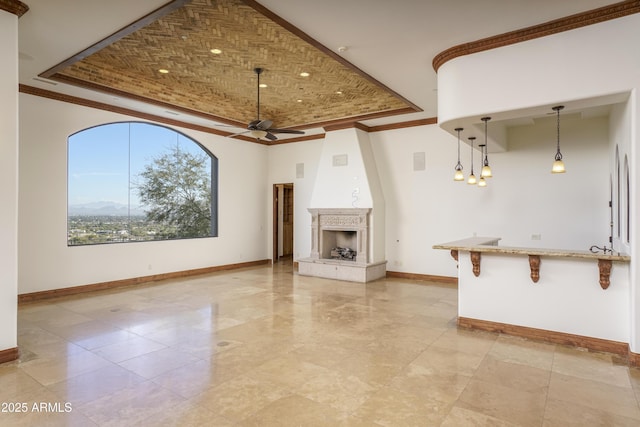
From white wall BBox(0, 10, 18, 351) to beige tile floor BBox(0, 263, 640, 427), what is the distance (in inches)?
19.4

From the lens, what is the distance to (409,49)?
A: 180 inches

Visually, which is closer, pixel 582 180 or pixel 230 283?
pixel 582 180

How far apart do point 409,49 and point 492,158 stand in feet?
12.0

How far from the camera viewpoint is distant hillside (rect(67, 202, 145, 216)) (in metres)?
6.92

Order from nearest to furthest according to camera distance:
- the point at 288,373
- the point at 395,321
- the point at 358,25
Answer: the point at 288,373 → the point at 358,25 → the point at 395,321

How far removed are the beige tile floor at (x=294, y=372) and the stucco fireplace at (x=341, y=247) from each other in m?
2.31

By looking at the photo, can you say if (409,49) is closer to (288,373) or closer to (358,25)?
(358,25)

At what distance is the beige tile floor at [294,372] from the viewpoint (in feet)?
8.95

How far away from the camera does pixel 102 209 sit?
23.9 ft

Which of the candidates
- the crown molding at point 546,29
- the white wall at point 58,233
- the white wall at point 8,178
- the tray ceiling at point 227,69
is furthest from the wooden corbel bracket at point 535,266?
the white wall at point 58,233

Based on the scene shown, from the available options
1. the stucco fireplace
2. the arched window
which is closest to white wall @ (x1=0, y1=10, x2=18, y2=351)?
the arched window

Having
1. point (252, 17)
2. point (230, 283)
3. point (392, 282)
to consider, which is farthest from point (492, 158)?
point (230, 283)

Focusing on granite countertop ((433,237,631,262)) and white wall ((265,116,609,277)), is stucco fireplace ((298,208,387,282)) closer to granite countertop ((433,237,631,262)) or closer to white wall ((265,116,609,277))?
white wall ((265,116,609,277))

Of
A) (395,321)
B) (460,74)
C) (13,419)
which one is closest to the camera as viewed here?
(13,419)
